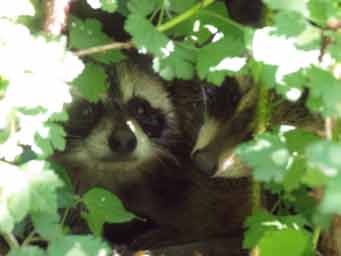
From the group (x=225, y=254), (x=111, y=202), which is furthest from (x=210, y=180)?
(x=111, y=202)

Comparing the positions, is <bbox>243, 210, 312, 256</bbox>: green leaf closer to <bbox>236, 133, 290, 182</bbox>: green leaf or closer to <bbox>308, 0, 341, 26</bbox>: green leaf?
<bbox>236, 133, 290, 182</bbox>: green leaf

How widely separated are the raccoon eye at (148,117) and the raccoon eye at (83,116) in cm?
16

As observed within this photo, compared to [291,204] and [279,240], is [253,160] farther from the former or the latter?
[291,204]

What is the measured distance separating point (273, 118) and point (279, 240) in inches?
30.8

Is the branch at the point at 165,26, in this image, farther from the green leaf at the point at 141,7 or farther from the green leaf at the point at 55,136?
the green leaf at the point at 55,136

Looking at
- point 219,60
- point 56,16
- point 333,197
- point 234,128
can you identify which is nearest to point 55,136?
point 56,16

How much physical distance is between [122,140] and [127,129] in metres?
0.04

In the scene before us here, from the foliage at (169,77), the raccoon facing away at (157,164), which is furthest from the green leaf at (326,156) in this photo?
the raccoon facing away at (157,164)

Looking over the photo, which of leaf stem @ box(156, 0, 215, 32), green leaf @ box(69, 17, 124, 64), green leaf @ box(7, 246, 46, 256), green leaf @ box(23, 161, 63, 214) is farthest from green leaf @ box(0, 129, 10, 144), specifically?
leaf stem @ box(156, 0, 215, 32)

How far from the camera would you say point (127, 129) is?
2639 mm

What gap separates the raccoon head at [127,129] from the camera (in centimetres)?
271

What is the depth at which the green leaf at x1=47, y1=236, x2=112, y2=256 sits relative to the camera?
1577 millimetres

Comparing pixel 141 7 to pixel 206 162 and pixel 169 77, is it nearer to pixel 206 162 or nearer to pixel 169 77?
pixel 169 77

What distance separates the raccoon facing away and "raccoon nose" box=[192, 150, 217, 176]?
0.53 ft
